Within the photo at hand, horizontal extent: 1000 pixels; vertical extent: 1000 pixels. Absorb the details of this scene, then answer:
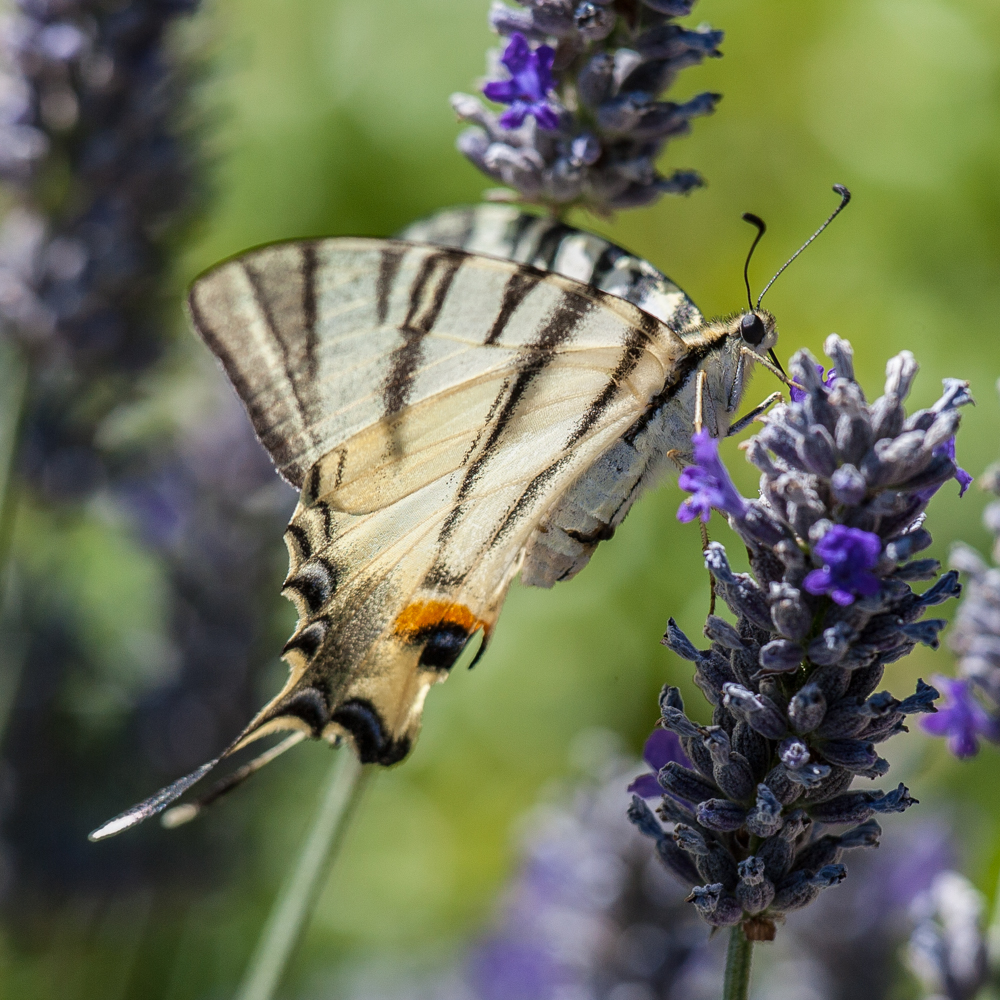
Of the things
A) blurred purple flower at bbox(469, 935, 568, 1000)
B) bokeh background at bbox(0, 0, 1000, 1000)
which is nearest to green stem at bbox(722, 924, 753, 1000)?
bokeh background at bbox(0, 0, 1000, 1000)

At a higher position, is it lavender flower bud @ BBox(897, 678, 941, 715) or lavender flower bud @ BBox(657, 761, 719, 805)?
lavender flower bud @ BBox(897, 678, 941, 715)

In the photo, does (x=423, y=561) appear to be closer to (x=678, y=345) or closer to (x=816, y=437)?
(x=678, y=345)

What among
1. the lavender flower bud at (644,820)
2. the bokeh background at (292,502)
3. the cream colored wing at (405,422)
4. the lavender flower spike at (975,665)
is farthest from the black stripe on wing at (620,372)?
the bokeh background at (292,502)

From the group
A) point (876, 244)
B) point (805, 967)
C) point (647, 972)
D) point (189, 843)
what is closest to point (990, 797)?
point (805, 967)

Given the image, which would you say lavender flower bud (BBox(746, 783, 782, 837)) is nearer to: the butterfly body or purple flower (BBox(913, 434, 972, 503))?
purple flower (BBox(913, 434, 972, 503))

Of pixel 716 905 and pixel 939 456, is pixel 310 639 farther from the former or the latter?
pixel 939 456

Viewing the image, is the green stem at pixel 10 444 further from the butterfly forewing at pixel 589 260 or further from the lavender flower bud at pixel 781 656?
the lavender flower bud at pixel 781 656
